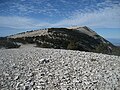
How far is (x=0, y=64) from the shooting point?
1262cm

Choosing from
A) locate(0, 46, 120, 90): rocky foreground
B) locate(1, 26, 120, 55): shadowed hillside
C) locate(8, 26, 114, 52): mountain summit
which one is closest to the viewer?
locate(0, 46, 120, 90): rocky foreground

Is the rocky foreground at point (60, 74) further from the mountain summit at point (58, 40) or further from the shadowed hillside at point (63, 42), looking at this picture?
the mountain summit at point (58, 40)

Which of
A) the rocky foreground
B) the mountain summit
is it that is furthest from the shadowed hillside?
the rocky foreground

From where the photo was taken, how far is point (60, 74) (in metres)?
10.8

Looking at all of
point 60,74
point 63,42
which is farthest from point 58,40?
point 60,74

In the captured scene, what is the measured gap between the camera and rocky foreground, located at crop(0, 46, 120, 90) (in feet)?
30.9

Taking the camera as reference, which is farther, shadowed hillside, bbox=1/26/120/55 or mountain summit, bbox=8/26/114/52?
mountain summit, bbox=8/26/114/52

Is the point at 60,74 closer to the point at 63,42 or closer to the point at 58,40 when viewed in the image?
the point at 63,42

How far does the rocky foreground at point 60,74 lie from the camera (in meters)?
9.41

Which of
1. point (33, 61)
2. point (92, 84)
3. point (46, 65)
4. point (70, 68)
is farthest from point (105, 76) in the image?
point (33, 61)

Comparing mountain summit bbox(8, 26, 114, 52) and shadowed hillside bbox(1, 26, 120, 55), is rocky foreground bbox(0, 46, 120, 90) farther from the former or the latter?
mountain summit bbox(8, 26, 114, 52)

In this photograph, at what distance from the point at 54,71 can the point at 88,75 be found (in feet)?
6.85

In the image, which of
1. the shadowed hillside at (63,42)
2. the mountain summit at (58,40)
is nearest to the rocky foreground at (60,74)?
the shadowed hillside at (63,42)

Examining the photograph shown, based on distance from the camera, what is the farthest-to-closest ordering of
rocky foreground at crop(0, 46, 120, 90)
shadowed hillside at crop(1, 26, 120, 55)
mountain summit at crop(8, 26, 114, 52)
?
mountain summit at crop(8, 26, 114, 52)
shadowed hillside at crop(1, 26, 120, 55)
rocky foreground at crop(0, 46, 120, 90)
